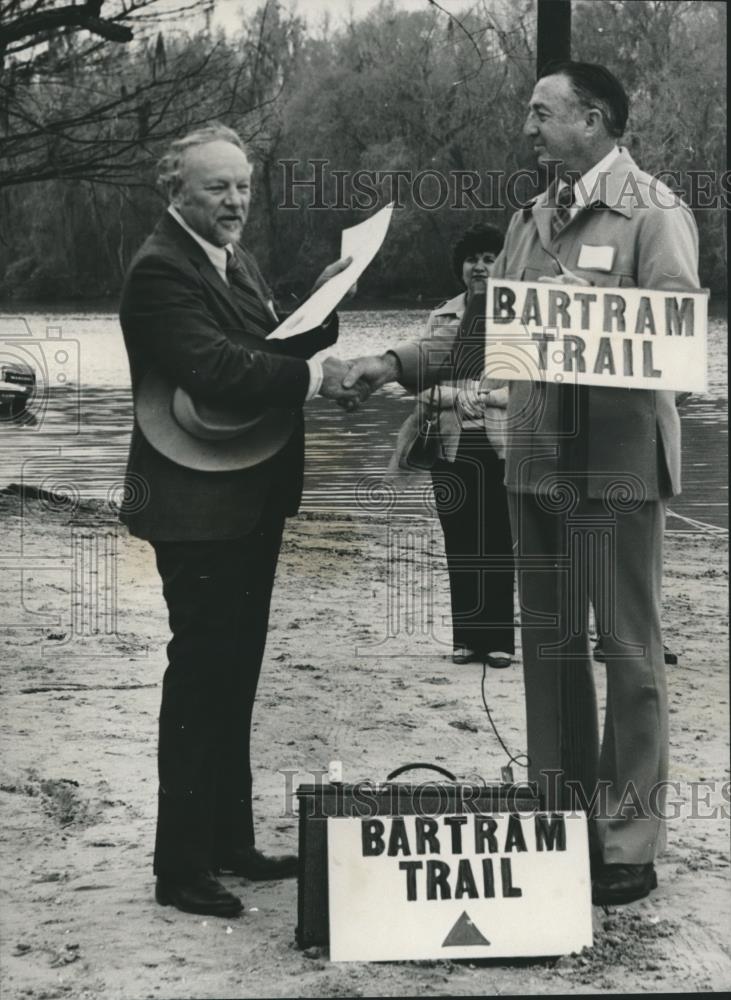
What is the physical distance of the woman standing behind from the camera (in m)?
3.93

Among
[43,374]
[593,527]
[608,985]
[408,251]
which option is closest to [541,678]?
[593,527]

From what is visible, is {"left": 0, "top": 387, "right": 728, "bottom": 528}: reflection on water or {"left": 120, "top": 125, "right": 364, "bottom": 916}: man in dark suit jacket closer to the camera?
{"left": 120, "top": 125, "right": 364, "bottom": 916}: man in dark suit jacket

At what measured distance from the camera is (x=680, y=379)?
10.9 ft

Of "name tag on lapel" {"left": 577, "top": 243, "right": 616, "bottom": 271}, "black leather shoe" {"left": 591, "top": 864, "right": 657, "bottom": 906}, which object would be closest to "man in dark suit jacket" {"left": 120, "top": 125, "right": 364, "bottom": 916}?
"name tag on lapel" {"left": 577, "top": 243, "right": 616, "bottom": 271}

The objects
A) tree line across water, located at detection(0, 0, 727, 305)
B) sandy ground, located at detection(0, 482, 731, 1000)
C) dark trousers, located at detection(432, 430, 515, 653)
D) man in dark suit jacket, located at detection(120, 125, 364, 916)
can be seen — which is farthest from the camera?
dark trousers, located at detection(432, 430, 515, 653)

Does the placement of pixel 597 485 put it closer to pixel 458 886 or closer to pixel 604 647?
pixel 604 647

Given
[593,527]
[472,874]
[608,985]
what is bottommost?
[608,985]

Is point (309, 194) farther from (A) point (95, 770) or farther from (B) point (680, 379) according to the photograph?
(A) point (95, 770)

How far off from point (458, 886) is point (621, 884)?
0.48 metres

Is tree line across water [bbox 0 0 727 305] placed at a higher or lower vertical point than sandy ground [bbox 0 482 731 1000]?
higher

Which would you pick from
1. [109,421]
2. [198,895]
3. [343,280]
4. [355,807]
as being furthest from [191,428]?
[198,895]

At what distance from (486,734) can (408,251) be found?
1.50m

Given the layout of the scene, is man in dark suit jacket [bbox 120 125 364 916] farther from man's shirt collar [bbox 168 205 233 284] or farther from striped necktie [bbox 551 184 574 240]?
striped necktie [bbox 551 184 574 240]

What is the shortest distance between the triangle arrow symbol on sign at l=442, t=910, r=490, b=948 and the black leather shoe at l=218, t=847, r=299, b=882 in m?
0.55
